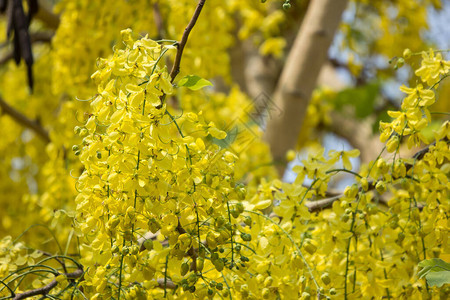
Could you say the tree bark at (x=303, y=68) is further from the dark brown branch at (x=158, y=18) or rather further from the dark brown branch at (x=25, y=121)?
the dark brown branch at (x=25, y=121)

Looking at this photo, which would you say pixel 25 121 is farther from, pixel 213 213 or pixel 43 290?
pixel 213 213

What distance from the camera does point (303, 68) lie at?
7.10ft

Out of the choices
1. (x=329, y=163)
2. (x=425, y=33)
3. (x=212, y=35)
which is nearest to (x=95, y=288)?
(x=329, y=163)

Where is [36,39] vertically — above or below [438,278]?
above

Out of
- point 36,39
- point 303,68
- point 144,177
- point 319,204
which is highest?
point 36,39

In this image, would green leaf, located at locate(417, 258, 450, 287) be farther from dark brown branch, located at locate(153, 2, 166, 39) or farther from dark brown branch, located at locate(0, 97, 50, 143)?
dark brown branch, located at locate(0, 97, 50, 143)

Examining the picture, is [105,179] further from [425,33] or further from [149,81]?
[425,33]

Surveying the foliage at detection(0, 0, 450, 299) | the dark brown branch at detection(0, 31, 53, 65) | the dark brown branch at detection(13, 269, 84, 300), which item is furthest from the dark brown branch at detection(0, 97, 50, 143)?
the dark brown branch at detection(13, 269, 84, 300)

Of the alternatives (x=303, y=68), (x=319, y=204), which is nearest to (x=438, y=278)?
(x=319, y=204)

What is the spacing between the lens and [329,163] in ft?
3.54

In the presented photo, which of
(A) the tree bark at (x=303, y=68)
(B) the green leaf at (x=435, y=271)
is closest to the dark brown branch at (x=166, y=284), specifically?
(B) the green leaf at (x=435, y=271)

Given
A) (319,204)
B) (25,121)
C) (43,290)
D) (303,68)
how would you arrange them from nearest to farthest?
(43,290), (319,204), (303,68), (25,121)

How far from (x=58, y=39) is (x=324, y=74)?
2569 mm

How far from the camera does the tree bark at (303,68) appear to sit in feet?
6.82
